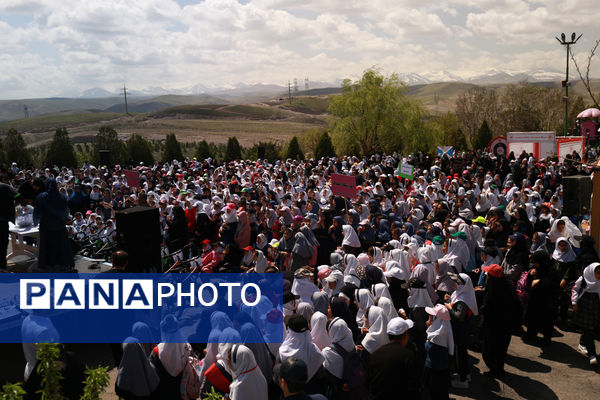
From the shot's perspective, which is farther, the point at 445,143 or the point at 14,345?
the point at 445,143

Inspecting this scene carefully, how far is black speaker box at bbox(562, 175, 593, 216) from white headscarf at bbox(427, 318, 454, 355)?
3998mm

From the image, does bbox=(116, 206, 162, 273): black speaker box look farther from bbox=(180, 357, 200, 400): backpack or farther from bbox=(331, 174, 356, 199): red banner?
bbox=(331, 174, 356, 199): red banner

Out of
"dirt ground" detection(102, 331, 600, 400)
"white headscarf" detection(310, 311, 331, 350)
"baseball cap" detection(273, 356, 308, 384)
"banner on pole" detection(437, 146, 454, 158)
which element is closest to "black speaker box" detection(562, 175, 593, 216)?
"dirt ground" detection(102, 331, 600, 400)

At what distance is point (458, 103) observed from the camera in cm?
5884

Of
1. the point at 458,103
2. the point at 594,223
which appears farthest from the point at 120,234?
the point at 458,103

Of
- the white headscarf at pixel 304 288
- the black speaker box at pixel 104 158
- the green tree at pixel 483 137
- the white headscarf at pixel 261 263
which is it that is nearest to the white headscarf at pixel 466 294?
the white headscarf at pixel 304 288

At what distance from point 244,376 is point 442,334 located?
2391mm

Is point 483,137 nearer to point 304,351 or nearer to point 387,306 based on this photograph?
point 387,306

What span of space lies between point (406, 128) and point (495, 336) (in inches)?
1130

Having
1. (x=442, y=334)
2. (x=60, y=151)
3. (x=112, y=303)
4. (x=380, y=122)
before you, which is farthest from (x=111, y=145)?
(x=442, y=334)

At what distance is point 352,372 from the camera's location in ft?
14.7

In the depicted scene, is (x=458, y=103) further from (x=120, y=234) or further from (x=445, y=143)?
(x=120, y=234)

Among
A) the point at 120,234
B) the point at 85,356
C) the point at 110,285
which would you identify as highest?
the point at 120,234

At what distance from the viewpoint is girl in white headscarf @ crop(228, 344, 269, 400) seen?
3.92m
